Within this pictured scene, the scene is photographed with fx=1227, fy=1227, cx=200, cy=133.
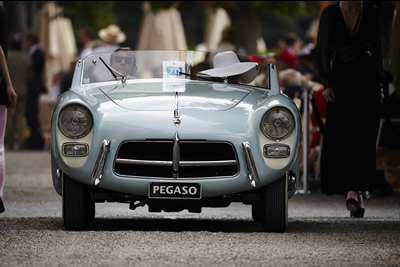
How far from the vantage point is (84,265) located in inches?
260

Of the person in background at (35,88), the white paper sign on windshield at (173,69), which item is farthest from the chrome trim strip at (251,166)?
the person in background at (35,88)

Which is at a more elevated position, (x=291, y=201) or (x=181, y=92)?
(x=181, y=92)

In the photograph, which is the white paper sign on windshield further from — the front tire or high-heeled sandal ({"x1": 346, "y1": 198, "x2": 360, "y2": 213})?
high-heeled sandal ({"x1": 346, "y1": 198, "x2": 360, "y2": 213})

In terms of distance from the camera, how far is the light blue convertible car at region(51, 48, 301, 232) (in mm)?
8273

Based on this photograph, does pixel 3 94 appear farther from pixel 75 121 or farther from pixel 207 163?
pixel 207 163

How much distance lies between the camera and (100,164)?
27.2ft

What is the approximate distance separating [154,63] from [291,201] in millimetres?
3019

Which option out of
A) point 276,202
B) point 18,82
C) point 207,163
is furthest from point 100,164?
point 18,82

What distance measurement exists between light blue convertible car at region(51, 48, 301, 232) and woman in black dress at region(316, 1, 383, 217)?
54.9 inches

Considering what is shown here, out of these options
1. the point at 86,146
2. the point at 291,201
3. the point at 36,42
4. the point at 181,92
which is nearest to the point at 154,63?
the point at 181,92

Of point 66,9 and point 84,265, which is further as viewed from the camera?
point 66,9

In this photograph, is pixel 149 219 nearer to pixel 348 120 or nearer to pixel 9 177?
pixel 348 120

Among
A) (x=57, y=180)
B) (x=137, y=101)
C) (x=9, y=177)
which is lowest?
(x=9, y=177)

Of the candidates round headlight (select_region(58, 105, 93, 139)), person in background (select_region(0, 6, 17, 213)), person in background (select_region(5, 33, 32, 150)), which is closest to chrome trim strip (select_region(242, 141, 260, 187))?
round headlight (select_region(58, 105, 93, 139))
